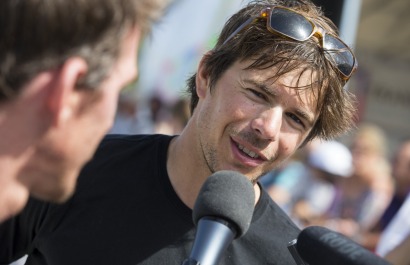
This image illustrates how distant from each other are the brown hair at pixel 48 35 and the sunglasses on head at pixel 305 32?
1.35 metres

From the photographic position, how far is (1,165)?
1.84m

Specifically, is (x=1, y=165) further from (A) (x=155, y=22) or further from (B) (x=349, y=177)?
(B) (x=349, y=177)

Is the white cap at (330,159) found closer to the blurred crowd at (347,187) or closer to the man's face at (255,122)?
the blurred crowd at (347,187)

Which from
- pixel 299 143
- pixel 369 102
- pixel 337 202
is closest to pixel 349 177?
pixel 337 202

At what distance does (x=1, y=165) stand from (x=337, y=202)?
5861 mm

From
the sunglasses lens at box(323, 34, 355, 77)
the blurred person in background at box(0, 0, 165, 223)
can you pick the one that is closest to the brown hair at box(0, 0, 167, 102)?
the blurred person in background at box(0, 0, 165, 223)

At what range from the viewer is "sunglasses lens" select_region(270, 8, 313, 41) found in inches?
122

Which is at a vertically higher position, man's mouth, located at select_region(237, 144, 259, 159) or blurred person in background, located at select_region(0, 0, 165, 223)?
blurred person in background, located at select_region(0, 0, 165, 223)

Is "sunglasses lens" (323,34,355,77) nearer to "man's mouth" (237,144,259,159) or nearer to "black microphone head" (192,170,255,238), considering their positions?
"man's mouth" (237,144,259,159)

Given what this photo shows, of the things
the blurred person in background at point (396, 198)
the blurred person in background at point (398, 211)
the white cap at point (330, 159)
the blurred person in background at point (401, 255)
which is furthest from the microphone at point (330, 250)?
the white cap at point (330, 159)

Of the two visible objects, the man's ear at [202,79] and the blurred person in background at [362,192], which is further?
the blurred person in background at [362,192]

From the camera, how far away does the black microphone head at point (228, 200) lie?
7.82 feet

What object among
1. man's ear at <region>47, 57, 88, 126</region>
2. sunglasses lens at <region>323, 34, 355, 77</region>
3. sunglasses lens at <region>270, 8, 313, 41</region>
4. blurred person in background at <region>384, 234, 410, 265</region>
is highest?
man's ear at <region>47, 57, 88, 126</region>

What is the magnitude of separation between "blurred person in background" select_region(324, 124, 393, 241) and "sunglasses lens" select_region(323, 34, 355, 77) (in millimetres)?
3604
